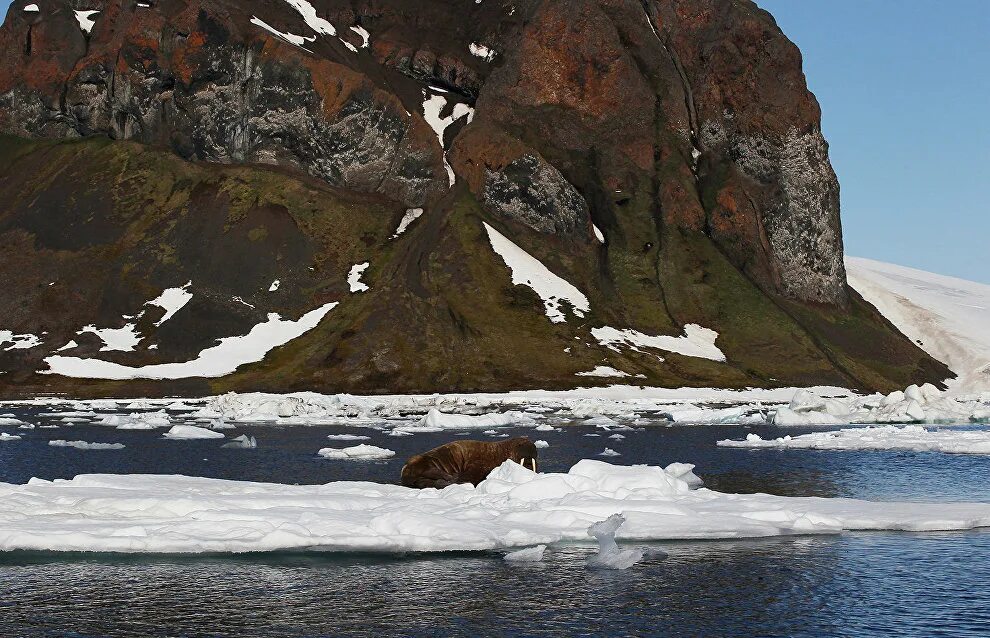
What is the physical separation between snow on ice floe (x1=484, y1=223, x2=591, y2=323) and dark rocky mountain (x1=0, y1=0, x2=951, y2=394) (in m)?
0.84

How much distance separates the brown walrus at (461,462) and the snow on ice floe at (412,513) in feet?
8.30

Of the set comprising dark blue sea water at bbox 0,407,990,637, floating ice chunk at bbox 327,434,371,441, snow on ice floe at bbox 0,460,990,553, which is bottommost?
dark blue sea water at bbox 0,407,990,637

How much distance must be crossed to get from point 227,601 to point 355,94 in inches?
6623

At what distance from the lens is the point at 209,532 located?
89.1 feet

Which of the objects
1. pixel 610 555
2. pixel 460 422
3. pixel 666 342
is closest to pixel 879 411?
pixel 460 422

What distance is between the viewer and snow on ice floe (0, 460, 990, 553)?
88.2ft

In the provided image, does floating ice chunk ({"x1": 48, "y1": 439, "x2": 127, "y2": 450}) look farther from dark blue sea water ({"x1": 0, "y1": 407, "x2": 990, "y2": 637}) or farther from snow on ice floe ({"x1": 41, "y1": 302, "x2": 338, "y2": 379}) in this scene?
snow on ice floe ({"x1": 41, "y1": 302, "x2": 338, "y2": 379})

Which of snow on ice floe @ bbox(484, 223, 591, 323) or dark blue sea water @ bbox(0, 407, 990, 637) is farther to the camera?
snow on ice floe @ bbox(484, 223, 591, 323)

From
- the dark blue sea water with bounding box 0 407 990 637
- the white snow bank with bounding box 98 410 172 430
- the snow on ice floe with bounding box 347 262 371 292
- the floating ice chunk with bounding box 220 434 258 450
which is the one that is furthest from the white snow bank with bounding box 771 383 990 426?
the snow on ice floe with bounding box 347 262 371 292

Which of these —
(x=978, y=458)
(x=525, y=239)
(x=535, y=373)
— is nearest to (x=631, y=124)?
(x=525, y=239)

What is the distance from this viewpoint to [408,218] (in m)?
181

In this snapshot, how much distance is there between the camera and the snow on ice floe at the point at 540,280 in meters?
166

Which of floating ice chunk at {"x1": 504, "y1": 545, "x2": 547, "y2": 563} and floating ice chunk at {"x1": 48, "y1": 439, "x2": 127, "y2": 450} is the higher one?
floating ice chunk at {"x1": 48, "y1": 439, "x2": 127, "y2": 450}

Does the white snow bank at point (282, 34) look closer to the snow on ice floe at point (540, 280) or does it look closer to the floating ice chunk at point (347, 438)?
the snow on ice floe at point (540, 280)
